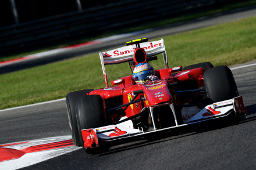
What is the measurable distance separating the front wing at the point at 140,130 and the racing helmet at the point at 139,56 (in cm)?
157

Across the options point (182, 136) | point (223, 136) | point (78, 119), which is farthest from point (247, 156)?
point (78, 119)

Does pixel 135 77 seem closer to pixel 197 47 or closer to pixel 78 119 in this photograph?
pixel 78 119

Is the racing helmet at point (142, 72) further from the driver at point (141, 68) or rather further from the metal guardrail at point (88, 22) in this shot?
the metal guardrail at point (88, 22)

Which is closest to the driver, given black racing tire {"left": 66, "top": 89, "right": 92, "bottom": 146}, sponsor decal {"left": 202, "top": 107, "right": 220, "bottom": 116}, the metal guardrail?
black racing tire {"left": 66, "top": 89, "right": 92, "bottom": 146}

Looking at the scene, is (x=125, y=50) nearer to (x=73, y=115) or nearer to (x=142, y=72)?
(x=142, y=72)

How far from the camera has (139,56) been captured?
8195 millimetres

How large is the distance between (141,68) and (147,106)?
1.33 meters

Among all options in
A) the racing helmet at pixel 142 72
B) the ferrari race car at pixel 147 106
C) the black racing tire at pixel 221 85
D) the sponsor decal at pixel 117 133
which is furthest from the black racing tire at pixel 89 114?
the black racing tire at pixel 221 85

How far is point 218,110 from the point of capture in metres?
6.90

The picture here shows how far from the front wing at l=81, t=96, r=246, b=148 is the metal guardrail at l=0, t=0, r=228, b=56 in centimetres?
1978

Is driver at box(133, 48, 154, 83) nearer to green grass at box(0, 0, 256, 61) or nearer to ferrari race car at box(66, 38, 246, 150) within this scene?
ferrari race car at box(66, 38, 246, 150)

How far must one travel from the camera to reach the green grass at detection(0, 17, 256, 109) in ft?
46.1

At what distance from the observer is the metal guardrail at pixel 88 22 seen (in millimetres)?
25922

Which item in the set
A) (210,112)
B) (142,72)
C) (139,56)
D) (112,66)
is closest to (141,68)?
(142,72)
